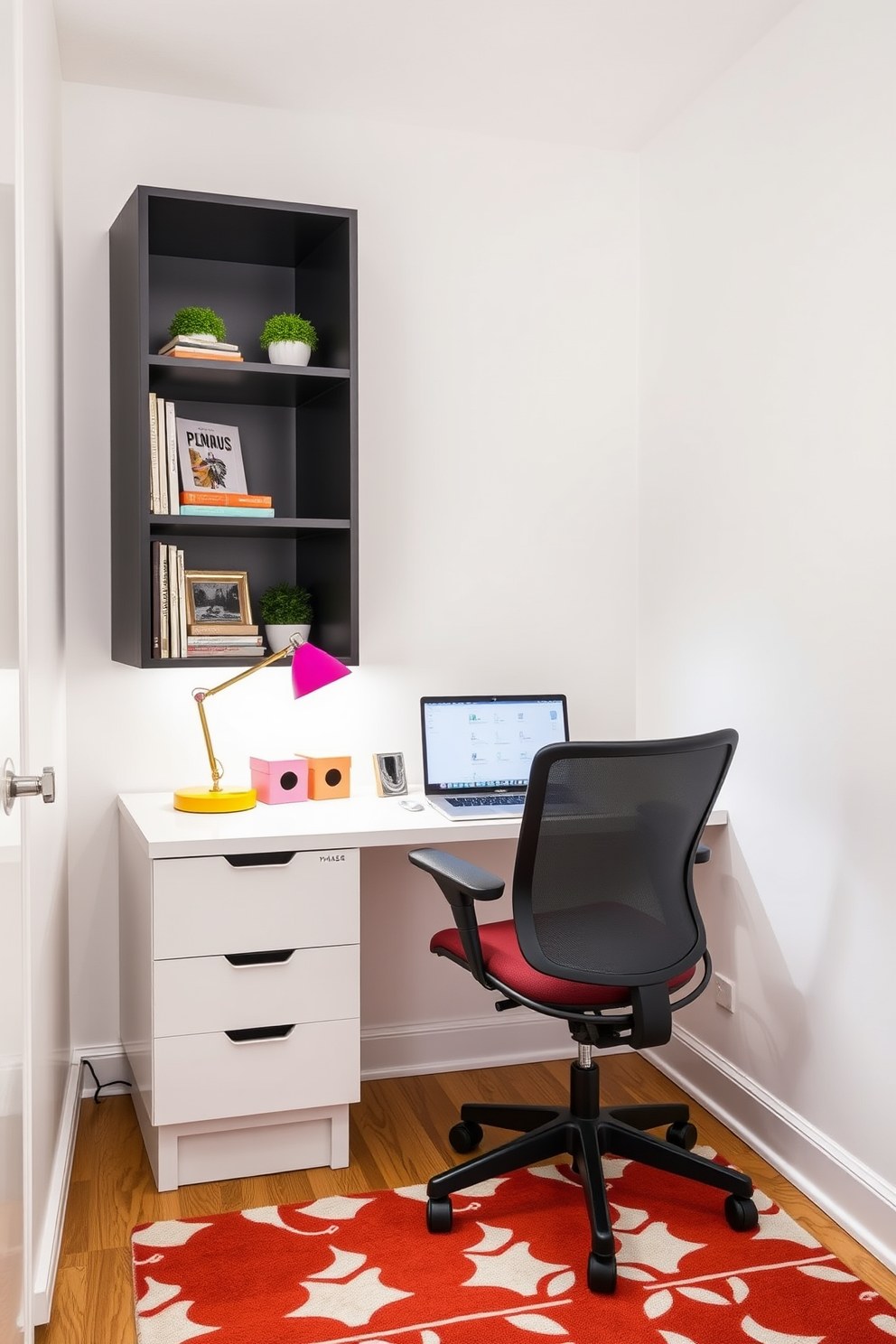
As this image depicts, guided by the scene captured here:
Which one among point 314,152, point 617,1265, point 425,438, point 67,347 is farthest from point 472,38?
point 617,1265

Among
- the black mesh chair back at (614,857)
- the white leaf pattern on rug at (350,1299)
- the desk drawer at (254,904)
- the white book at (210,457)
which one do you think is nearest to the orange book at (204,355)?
the white book at (210,457)

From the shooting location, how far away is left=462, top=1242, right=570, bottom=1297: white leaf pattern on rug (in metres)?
2.02

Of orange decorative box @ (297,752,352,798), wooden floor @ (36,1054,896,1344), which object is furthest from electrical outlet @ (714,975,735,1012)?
orange decorative box @ (297,752,352,798)

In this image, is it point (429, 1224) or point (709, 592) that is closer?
point (429, 1224)

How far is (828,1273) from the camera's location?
2.06 metres

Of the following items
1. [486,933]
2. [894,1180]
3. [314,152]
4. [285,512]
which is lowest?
[894,1180]

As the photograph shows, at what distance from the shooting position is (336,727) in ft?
9.85

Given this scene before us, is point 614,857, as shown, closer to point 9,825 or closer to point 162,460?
point 9,825

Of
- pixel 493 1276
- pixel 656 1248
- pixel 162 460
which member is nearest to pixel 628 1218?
pixel 656 1248

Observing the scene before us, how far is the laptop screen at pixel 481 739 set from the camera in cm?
287

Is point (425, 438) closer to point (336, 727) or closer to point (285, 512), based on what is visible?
point (285, 512)

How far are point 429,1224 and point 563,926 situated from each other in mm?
667

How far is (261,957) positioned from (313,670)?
648 millimetres

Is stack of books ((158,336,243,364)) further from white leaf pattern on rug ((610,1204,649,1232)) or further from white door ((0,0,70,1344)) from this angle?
white leaf pattern on rug ((610,1204,649,1232))
